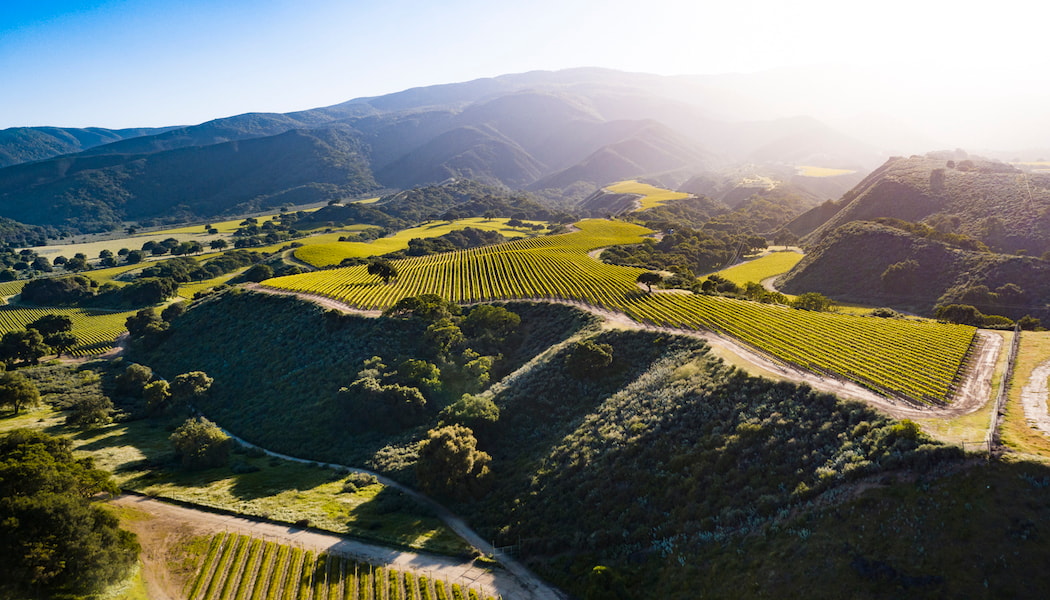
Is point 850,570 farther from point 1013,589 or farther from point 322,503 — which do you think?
point 322,503

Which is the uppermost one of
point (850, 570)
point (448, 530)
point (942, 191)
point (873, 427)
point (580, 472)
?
point (942, 191)

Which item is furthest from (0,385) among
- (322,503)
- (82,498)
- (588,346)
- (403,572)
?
(588,346)

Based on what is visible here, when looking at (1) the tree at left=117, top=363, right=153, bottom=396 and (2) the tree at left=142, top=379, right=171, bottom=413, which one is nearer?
(2) the tree at left=142, top=379, right=171, bottom=413

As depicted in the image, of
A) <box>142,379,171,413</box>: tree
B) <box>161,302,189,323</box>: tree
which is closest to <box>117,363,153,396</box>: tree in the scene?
<box>142,379,171,413</box>: tree

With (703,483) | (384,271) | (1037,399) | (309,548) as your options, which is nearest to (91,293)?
(384,271)

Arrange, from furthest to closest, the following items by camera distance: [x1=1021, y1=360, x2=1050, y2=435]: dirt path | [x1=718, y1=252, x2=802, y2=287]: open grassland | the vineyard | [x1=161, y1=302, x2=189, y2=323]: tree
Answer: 1. [x1=718, y1=252, x2=802, y2=287]: open grassland
2. [x1=161, y1=302, x2=189, y2=323]: tree
3. the vineyard
4. [x1=1021, y1=360, x2=1050, y2=435]: dirt path

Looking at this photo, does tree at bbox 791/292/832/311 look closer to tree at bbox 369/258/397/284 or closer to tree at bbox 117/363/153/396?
tree at bbox 369/258/397/284
